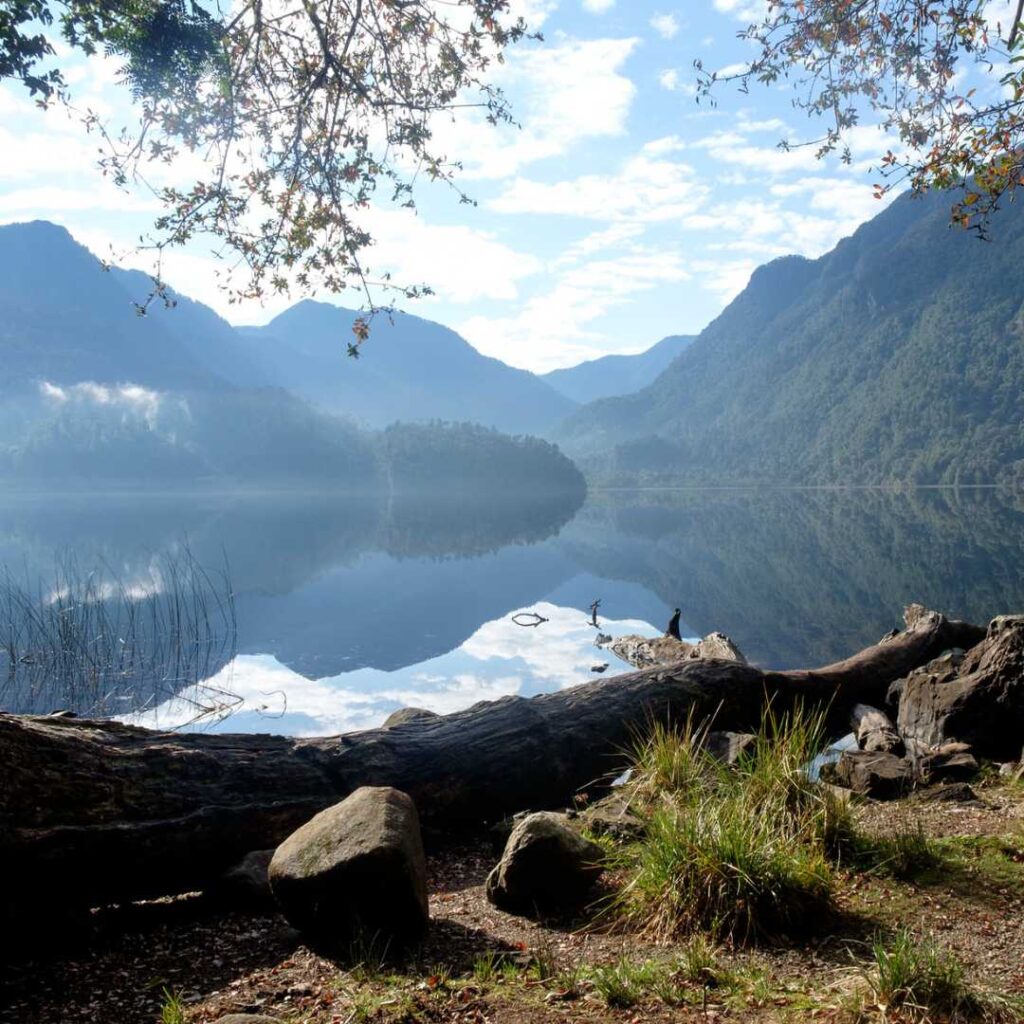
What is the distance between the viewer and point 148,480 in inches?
6801

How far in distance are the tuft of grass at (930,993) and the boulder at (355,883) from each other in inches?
96.7

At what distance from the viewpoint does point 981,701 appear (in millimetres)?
8867

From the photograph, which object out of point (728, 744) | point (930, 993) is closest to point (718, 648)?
point (728, 744)

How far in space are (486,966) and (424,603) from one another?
2904 centimetres

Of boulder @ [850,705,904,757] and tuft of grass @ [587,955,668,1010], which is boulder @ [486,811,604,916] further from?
boulder @ [850,705,904,757]

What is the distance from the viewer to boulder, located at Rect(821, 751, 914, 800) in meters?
7.21

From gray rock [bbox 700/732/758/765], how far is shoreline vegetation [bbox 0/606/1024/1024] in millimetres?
889

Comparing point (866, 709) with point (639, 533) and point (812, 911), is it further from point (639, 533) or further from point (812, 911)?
point (639, 533)

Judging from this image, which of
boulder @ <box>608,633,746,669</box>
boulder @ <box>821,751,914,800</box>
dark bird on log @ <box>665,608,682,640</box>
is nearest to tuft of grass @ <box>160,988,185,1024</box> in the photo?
boulder @ <box>821,751,914,800</box>

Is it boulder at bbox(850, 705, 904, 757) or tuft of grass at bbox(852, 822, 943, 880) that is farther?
boulder at bbox(850, 705, 904, 757)

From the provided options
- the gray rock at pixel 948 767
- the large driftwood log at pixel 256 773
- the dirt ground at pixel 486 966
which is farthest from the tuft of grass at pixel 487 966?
the gray rock at pixel 948 767

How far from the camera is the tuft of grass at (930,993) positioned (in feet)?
11.2

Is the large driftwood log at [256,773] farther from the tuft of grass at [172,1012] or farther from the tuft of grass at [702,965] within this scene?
the tuft of grass at [702,965]

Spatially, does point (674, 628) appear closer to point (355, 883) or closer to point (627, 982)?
point (355, 883)
